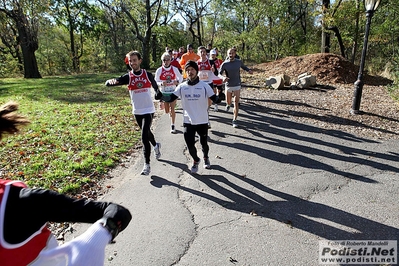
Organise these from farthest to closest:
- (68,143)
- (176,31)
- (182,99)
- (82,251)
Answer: (176,31)
(68,143)
(182,99)
(82,251)

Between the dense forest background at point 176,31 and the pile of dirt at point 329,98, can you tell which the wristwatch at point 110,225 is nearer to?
the pile of dirt at point 329,98

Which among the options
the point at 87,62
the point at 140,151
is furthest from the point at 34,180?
the point at 87,62

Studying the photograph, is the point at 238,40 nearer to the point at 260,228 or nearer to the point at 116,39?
the point at 116,39

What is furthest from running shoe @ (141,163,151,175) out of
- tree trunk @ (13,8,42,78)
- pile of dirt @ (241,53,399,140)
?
tree trunk @ (13,8,42,78)

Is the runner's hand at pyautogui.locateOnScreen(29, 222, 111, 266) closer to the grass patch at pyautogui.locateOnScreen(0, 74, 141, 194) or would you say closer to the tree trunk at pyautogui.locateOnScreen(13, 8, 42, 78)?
the grass patch at pyautogui.locateOnScreen(0, 74, 141, 194)

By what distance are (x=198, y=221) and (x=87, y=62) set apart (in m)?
42.7

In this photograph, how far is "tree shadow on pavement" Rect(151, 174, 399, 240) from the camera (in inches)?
134

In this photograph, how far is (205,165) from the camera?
17.9ft

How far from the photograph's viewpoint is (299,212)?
12.8ft

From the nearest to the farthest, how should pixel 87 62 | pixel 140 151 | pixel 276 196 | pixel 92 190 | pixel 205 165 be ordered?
pixel 276 196
pixel 92 190
pixel 205 165
pixel 140 151
pixel 87 62

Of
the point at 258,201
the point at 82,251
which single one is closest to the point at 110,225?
the point at 82,251

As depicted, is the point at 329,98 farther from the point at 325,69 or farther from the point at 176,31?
the point at 176,31

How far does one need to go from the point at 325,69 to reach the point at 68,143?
13393 millimetres

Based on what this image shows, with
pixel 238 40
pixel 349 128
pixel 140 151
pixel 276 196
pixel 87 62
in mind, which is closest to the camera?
pixel 276 196
